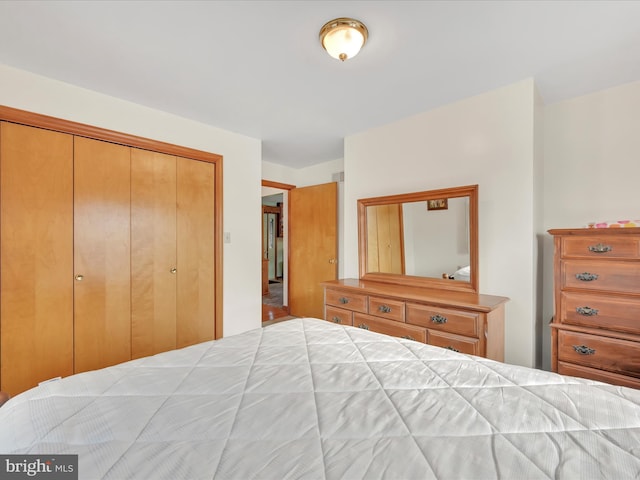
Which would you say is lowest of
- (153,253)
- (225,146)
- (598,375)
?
(598,375)

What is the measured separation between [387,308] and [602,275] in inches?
54.0

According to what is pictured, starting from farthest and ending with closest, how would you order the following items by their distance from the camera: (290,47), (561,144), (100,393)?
(561,144) → (290,47) → (100,393)

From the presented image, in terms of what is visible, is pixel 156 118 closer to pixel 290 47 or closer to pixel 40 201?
pixel 40 201

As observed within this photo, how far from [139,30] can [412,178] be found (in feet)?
7.60

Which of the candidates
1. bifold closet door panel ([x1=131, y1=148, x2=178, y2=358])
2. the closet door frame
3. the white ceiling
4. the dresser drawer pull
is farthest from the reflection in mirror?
bifold closet door panel ([x1=131, y1=148, x2=178, y2=358])

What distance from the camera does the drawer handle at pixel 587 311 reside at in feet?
5.80

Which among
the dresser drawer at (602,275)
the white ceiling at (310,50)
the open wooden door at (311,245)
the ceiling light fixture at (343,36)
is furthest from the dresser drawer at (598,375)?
the open wooden door at (311,245)

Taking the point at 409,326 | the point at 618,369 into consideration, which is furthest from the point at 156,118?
the point at 618,369

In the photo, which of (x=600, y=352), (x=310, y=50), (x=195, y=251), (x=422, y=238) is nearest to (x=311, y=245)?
(x=195, y=251)

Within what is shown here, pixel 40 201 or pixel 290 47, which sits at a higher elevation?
pixel 290 47

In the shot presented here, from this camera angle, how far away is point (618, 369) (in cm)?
167

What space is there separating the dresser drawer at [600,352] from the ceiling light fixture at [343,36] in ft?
7.19

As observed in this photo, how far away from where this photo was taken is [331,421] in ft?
2.53

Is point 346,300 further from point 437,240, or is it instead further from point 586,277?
point 586,277
